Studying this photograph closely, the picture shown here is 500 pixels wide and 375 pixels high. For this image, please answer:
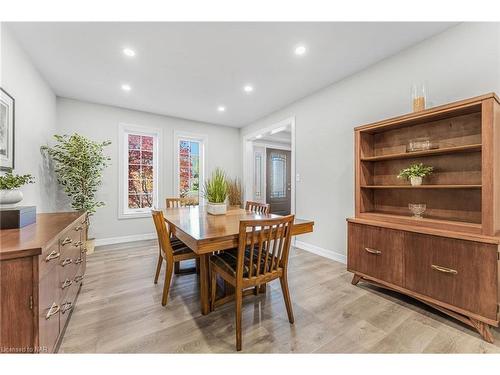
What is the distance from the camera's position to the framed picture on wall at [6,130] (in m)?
1.83

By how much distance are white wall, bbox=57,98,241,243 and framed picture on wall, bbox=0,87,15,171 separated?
180 cm

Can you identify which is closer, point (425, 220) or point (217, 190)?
point (425, 220)

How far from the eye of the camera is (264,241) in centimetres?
157

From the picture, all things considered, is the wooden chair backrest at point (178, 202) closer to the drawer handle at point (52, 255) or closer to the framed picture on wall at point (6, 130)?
the framed picture on wall at point (6, 130)

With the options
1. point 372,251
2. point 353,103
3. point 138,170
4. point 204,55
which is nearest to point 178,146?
point 138,170

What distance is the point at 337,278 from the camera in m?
2.50

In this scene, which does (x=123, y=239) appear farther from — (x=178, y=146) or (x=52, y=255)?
(x=52, y=255)

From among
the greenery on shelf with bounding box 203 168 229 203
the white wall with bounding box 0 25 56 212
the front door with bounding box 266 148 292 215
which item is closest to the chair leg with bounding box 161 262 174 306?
the greenery on shelf with bounding box 203 168 229 203

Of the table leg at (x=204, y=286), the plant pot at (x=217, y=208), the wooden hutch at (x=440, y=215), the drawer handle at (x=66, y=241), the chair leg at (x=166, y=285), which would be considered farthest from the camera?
the plant pot at (x=217, y=208)

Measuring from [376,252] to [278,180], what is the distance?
4.30m

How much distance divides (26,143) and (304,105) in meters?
3.68

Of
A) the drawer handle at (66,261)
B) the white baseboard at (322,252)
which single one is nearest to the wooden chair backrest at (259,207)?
the white baseboard at (322,252)

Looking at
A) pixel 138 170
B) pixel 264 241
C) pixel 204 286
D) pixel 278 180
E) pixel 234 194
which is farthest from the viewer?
pixel 278 180
